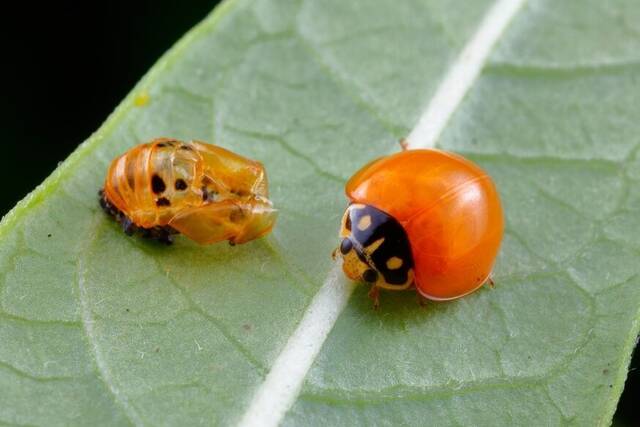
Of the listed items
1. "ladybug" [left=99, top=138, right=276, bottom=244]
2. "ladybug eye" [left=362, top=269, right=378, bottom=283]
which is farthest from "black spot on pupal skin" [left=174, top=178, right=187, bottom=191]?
"ladybug eye" [left=362, top=269, right=378, bottom=283]

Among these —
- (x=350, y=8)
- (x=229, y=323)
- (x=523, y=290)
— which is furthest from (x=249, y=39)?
(x=523, y=290)

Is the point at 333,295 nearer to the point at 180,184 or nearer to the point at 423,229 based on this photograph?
the point at 423,229

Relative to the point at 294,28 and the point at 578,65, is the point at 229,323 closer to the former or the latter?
the point at 294,28

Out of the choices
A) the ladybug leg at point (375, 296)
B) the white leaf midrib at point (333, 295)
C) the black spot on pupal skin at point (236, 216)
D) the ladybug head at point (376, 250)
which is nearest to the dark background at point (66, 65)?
the black spot on pupal skin at point (236, 216)

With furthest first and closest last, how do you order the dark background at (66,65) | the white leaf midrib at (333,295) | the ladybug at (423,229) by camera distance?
the dark background at (66,65), the ladybug at (423,229), the white leaf midrib at (333,295)

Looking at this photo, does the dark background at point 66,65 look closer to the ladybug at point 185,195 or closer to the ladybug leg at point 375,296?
the ladybug at point 185,195

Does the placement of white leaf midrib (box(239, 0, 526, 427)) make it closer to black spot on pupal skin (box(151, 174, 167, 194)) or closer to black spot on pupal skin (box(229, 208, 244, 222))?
black spot on pupal skin (box(229, 208, 244, 222))

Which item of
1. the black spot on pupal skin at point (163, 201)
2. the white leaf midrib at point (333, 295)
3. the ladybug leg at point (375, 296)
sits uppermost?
Result: the black spot on pupal skin at point (163, 201)
